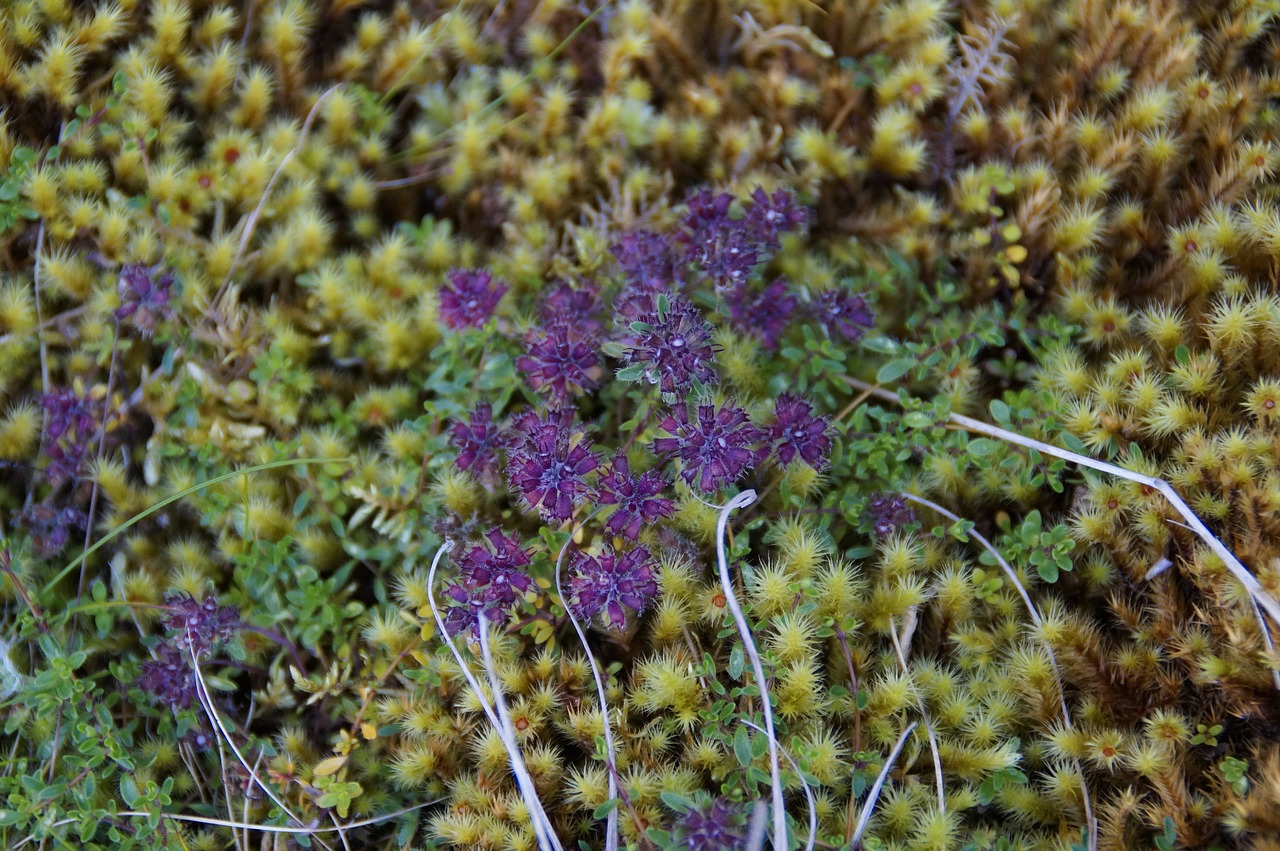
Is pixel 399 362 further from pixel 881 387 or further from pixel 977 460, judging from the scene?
pixel 977 460

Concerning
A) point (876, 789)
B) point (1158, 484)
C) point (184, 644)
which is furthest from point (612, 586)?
point (1158, 484)

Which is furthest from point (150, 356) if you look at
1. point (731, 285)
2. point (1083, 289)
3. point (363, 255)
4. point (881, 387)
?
point (1083, 289)

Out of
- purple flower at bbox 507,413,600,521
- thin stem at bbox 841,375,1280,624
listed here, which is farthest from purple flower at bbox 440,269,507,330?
thin stem at bbox 841,375,1280,624

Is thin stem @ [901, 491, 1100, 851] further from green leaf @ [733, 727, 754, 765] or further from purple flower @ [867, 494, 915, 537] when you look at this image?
green leaf @ [733, 727, 754, 765]

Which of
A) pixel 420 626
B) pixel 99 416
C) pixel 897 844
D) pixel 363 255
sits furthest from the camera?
pixel 363 255

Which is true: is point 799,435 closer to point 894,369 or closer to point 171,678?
point 894,369
